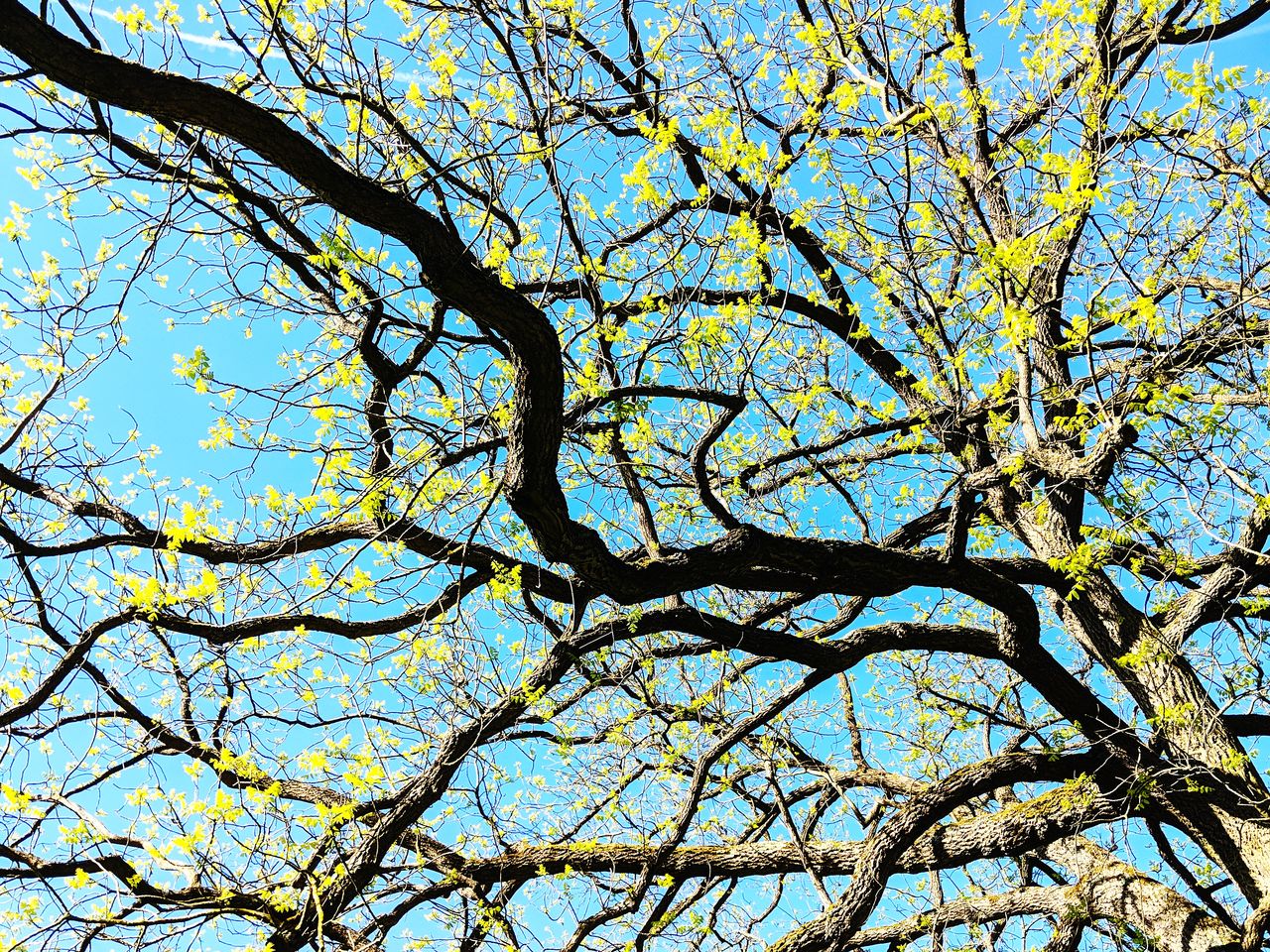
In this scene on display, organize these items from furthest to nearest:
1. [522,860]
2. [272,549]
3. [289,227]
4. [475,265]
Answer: [522,860] < [272,549] < [289,227] < [475,265]

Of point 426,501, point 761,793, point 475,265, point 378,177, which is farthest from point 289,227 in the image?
point 761,793

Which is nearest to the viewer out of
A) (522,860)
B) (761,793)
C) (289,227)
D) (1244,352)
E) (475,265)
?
(475,265)

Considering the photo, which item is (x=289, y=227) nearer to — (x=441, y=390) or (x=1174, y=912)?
(x=441, y=390)

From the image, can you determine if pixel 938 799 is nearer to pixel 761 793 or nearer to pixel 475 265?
pixel 761 793

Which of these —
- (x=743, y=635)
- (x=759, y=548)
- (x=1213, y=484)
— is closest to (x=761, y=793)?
(x=743, y=635)

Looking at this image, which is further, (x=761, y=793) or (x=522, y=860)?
(x=761, y=793)

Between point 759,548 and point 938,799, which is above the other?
point 759,548

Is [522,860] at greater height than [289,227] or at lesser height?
lesser

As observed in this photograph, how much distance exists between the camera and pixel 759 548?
5723mm

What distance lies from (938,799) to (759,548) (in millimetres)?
2534

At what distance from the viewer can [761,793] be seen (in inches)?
348

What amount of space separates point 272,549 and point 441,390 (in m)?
1.38

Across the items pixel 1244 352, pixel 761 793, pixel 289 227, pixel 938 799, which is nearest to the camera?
pixel 289 227

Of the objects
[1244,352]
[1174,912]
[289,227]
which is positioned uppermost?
[289,227]
